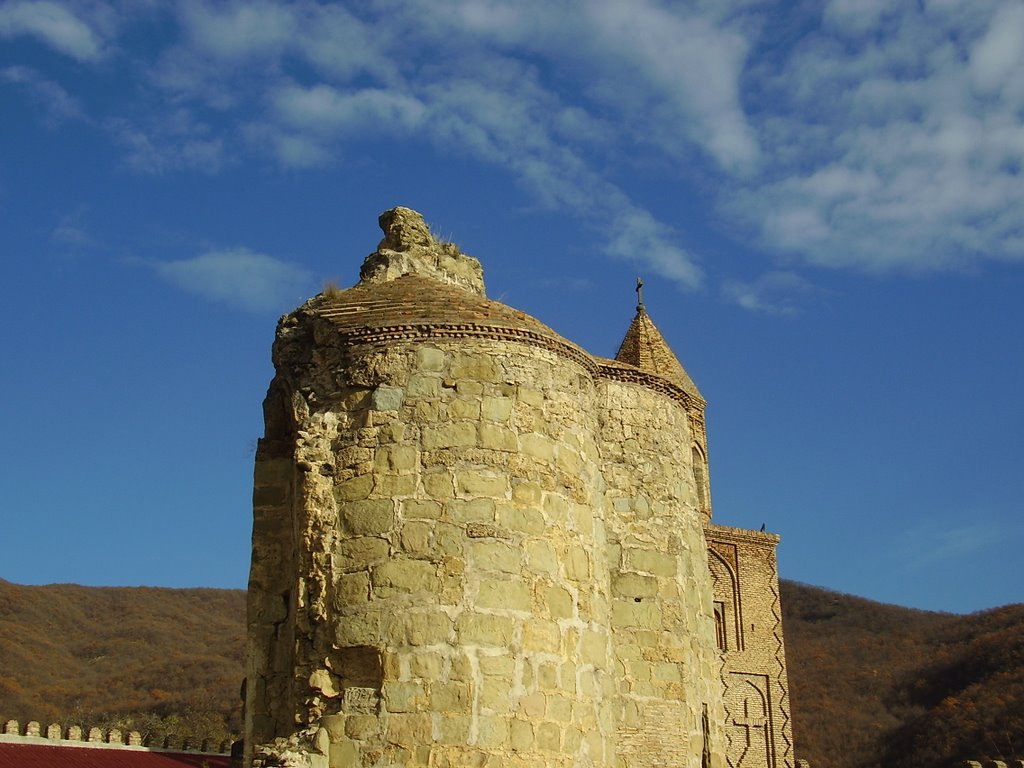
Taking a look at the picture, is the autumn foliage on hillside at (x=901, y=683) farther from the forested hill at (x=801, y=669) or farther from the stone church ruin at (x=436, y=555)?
the stone church ruin at (x=436, y=555)

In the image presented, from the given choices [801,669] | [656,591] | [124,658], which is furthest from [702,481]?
[124,658]

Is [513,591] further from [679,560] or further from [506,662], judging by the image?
[679,560]

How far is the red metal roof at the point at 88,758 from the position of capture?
2402cm

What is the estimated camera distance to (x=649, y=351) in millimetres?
22500

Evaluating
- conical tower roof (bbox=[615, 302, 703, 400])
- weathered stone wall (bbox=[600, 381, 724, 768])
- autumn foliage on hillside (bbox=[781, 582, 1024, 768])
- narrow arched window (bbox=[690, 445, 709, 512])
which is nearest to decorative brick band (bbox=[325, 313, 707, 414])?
weathered stone wall (bbox=[600, 381, 724, 768])

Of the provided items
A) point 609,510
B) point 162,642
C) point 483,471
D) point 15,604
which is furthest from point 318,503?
point 15,604

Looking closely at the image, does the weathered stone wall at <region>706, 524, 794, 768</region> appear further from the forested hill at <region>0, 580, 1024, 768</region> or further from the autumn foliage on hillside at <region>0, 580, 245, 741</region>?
the autumn foliage on hillside at <region>0, 580, 245, 741</region>

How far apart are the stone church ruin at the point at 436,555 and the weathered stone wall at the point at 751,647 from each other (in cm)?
1439

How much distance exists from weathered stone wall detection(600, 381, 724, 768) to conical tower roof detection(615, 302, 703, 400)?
1077 cm

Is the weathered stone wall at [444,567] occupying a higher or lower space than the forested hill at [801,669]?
lower

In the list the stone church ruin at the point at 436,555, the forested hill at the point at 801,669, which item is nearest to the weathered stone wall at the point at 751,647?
the stone church ruin at the point at 436,555

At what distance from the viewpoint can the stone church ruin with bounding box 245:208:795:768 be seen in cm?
761

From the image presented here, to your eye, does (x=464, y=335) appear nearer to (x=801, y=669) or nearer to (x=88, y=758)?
(x=88, y=758)

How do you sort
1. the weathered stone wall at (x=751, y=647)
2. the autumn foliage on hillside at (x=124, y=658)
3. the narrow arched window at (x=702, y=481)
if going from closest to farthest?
the narrow arched window at (x=702, y=481), the weathered stone wall at (x=751, y=647), the autumn foliage on hillside at (x=124, y=658)
